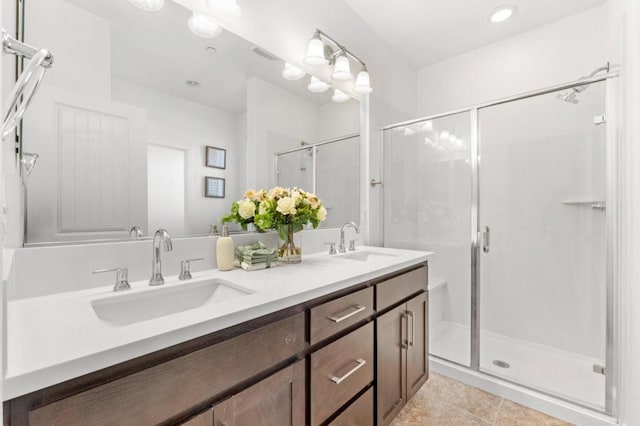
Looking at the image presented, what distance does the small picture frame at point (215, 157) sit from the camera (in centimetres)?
131

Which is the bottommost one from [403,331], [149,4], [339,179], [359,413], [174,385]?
[359,413]

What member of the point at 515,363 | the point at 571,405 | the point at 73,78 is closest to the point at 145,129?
the point at 73,78

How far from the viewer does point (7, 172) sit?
2.59 ft

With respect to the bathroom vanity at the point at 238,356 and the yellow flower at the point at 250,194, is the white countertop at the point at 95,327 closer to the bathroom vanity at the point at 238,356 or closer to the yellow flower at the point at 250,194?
the bathroom vanity at the point at 238,356

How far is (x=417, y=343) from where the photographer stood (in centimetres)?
163

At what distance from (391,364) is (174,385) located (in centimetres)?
105

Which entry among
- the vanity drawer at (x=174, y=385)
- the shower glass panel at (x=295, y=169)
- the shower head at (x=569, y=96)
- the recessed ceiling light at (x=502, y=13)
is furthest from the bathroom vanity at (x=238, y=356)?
the recessed ceiling light at (x=502, y=13)

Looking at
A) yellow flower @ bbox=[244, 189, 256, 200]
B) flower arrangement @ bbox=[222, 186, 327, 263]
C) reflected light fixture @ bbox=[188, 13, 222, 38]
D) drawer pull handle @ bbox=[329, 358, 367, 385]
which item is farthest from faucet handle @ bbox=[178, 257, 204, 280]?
reflected light fixture @ bbox=[188, 13, 222, 38]

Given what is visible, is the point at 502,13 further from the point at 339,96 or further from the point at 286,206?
the point at 286,206

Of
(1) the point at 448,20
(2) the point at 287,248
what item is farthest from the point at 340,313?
(1) the point at 448,20

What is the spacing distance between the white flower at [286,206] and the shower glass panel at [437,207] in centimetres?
130

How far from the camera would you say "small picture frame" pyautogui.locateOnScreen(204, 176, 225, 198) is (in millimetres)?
1320

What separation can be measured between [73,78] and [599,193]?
2.85m

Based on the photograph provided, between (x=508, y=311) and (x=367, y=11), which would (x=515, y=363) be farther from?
(x=367, y=11)
